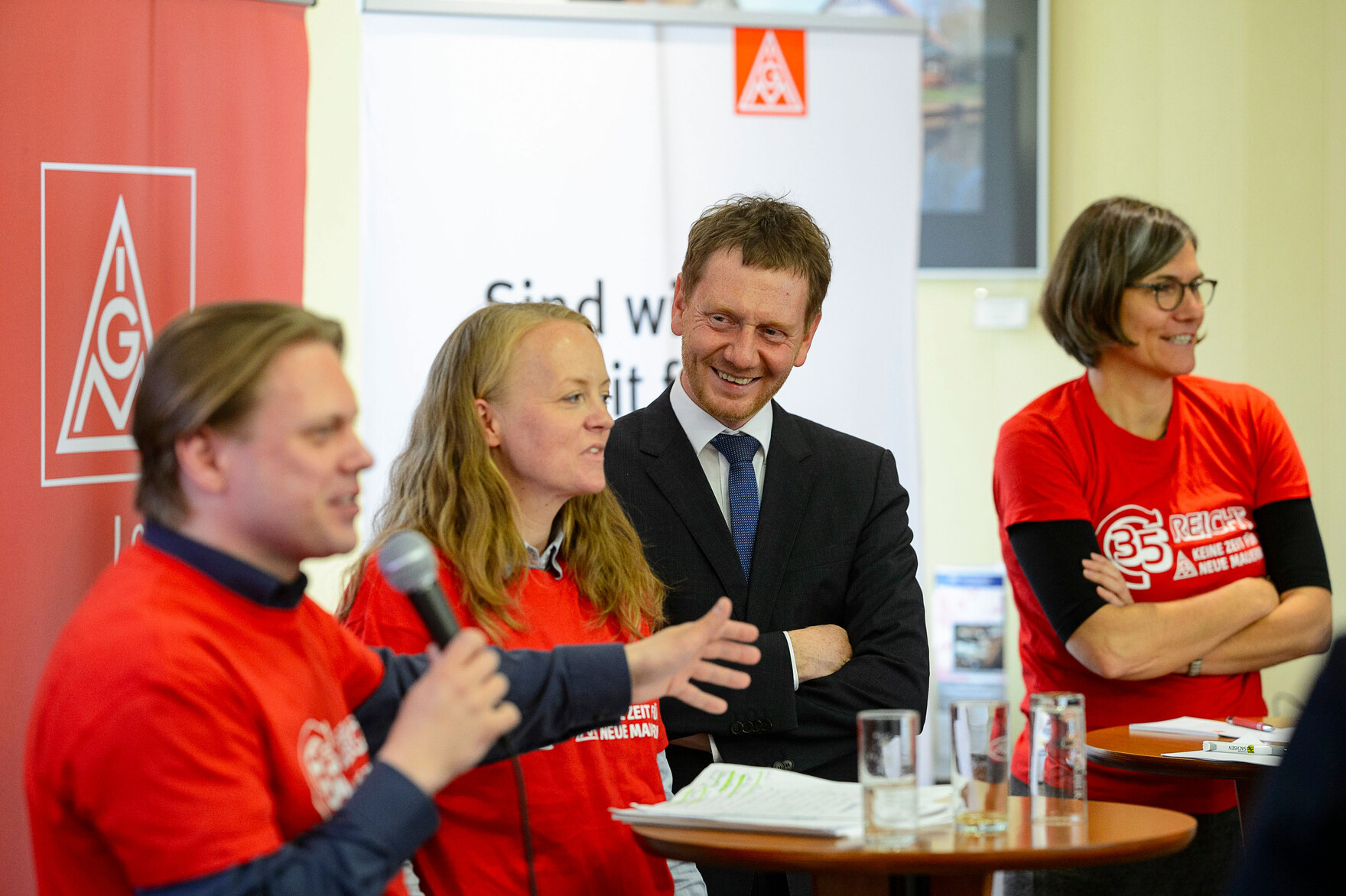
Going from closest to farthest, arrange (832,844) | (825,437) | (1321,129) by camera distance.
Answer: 1. (832,844)
2. (825,437)
3. (1321,129)

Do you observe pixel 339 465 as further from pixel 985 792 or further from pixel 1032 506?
pixel 1032 506

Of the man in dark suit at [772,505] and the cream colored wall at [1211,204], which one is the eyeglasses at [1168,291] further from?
the cream colored wall at [1211,204]

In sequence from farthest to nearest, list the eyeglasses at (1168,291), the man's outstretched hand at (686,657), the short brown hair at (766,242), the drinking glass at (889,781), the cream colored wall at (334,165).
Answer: the cream colored wall at (334,165), the eyeglasses at (1168,291), the short brown hair at (766,242), the man's outstretched hand at (686,657), the drinking glass at (889,781)

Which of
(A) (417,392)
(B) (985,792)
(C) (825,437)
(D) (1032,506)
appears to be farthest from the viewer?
(A) (417,392)

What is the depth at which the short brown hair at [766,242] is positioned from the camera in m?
2.50

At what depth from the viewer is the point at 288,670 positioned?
1.35m

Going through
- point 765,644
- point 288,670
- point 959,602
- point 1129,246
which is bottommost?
point 959,602

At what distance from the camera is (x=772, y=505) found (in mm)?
2482

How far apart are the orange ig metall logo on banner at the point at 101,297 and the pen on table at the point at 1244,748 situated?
2.11 metres

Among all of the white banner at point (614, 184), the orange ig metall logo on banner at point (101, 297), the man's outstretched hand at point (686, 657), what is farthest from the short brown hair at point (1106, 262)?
the orange ig metall logo on banner at point (101, 297)

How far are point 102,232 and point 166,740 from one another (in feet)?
5.55

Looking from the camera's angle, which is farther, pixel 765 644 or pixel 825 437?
pixel 825 437

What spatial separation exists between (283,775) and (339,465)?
1.06 ft

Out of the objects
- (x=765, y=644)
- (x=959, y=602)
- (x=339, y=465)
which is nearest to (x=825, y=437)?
(x=765, y=644)
